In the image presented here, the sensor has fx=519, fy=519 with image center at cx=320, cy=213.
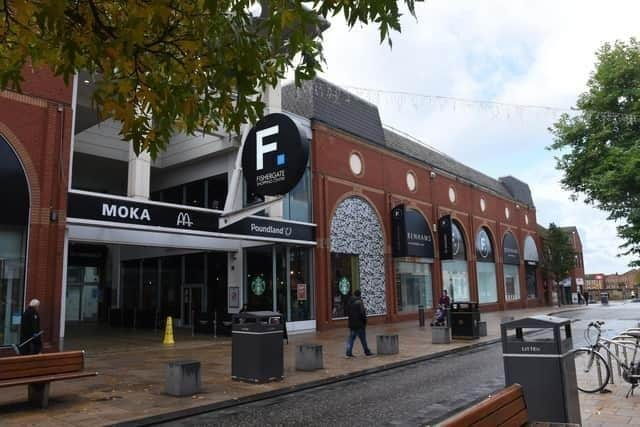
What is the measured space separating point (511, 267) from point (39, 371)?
1613 inches

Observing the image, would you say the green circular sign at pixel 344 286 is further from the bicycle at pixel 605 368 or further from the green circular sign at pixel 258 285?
the bicycle at pixel 605 368

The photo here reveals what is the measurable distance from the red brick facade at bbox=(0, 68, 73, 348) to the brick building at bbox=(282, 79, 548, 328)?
10933 millimetres

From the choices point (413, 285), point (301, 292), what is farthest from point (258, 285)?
point (413, 285)

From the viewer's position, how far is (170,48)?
5922mm

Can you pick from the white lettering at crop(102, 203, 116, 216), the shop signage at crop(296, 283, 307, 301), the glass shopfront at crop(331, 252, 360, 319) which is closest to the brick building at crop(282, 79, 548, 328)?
the glass shopfront at crop(331, 252, 360, 319)

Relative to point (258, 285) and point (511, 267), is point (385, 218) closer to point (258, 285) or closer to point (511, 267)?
point (258, 285)

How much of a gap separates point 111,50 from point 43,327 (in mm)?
11740

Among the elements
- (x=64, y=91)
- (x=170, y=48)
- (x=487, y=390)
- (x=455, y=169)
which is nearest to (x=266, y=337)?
(x=487, y=390)

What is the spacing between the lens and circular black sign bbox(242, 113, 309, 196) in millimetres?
16703

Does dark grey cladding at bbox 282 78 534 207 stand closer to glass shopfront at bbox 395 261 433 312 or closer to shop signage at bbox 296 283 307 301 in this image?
glass shopfront at bbox 395 261 433 312

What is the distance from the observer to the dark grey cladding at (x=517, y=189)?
48.9 meters

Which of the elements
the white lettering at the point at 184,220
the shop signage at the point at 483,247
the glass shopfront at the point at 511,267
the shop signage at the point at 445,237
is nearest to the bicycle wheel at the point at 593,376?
the white lettering at the point at 184,220

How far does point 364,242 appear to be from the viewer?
25.9 metres

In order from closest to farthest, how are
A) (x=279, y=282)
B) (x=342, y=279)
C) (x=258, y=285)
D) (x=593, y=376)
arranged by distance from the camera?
(x=593, y=376), (x=279, y=282), (x=258, y=285), (x=342, y=279)
